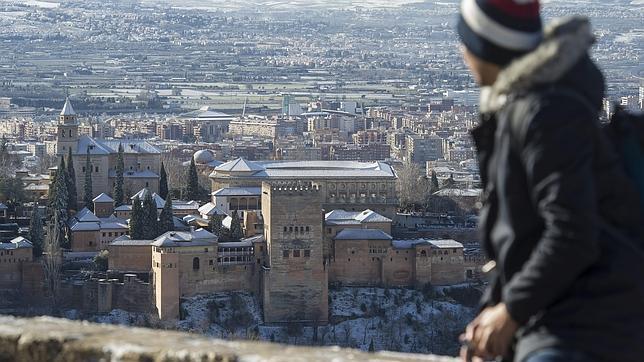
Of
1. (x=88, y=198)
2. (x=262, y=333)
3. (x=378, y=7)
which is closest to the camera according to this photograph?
(x=262, y=333)

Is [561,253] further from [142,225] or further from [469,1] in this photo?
[142,225]

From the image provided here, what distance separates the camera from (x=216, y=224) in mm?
33062

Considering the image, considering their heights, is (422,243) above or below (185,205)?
below

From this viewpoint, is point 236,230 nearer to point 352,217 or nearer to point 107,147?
point 352,217

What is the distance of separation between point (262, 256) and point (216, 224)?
81.7 inches

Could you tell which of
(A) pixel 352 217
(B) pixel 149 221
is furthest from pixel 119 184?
(A) pixel 352 217

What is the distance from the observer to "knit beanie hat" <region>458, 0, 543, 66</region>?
323 centimetres

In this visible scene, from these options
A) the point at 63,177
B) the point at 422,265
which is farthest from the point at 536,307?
the point at 63,177

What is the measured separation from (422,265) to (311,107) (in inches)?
2354

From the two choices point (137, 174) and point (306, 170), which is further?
point (306, 170)

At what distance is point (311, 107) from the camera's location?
92062 mm

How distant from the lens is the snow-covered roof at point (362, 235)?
32531 mm

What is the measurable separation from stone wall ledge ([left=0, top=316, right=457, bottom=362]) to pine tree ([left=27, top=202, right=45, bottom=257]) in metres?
28.1

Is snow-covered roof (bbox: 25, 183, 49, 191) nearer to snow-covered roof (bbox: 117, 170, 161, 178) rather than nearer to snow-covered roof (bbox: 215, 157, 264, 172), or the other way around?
snow-covered roof (bbox: 117, 170, 161, 178)
